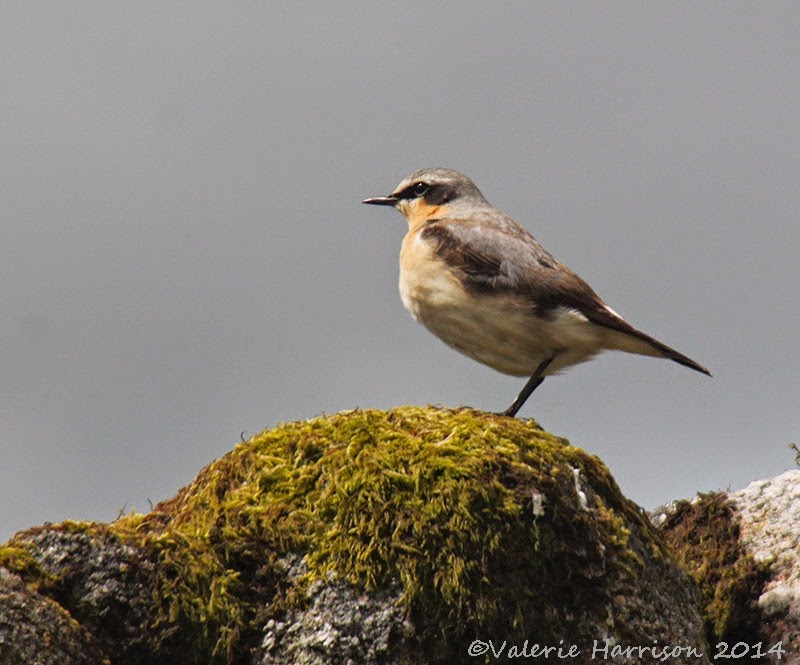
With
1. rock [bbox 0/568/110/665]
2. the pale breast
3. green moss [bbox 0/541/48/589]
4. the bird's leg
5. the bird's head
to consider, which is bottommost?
rock [bbox 0/568/110/665]

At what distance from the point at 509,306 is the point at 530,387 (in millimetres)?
816

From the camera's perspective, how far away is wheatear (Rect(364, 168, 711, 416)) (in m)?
9.55

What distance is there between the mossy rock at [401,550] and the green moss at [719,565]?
0.74 m

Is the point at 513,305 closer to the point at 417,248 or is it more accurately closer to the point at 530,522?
the point at 417,248

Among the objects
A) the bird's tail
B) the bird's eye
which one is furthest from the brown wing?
the bird's eye

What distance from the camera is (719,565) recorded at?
25.0ft

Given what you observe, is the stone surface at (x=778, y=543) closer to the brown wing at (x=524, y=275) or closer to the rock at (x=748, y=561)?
the rock at (x=748, y=561)

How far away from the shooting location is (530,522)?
6062 mm

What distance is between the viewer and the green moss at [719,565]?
23.7 feet

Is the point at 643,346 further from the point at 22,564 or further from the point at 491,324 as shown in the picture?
the point at 22,564

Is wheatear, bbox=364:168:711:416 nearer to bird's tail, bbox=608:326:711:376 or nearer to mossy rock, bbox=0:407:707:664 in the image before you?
bird's tail, bbox=608:326:711:376

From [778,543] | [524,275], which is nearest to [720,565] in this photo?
[778,543]

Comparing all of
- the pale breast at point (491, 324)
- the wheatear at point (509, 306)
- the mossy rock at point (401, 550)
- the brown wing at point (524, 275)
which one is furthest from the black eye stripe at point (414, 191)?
the mossy rock at point (401, 550)

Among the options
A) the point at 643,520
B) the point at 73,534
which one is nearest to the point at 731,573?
the point at 643,520
